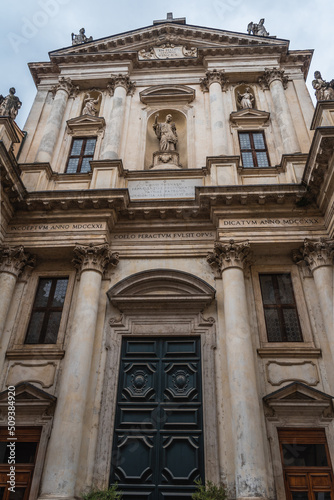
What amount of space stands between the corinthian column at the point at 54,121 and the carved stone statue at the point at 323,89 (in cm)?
840

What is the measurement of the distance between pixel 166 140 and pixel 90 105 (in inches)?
143

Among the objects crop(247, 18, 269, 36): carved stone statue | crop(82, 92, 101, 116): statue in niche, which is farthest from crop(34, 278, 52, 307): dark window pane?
crop(247, 18, 269, 36): carved stone statue

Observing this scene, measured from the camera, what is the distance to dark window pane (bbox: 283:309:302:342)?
32.2 feet

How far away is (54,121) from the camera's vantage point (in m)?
14.2

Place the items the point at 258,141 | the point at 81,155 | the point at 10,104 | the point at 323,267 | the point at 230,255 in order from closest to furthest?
the point at 323,267
the point at 230,255
the point at 10,104
the point at 258,141
the point at 81,155

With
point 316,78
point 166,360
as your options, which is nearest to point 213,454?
point 166,360

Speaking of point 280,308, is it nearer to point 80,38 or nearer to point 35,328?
point 35,328

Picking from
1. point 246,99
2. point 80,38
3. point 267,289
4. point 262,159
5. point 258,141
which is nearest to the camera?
point 267,289

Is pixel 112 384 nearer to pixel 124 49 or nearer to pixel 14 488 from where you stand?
pixel 14 488

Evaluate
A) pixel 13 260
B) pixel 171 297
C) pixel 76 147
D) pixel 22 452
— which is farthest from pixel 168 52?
pixel 22 452

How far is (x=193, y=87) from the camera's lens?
1559 centimetres

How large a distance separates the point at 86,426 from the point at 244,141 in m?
9.95

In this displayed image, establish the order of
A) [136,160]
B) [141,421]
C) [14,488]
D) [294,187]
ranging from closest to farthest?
[14,488], [141,421], [294,187], [136,160]

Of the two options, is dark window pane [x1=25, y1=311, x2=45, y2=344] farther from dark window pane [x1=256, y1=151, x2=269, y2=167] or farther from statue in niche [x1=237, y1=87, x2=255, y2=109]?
statue in niche [x1=237, y1=87, x2=255, y2=109]
